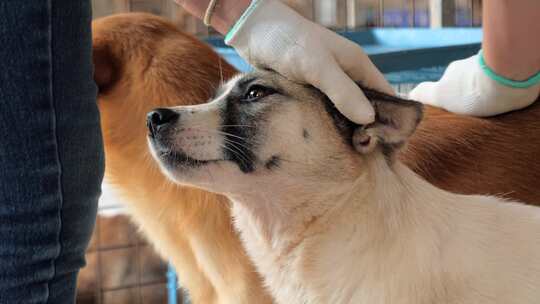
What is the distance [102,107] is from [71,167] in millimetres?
412

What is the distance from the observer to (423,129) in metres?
1.24

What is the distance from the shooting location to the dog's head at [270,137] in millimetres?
833

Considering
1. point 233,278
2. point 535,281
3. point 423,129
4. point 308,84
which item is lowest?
Result: point 233,278

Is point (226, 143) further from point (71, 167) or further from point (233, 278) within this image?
point (233, 278)

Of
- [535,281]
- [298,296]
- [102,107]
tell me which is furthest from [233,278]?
[535,281]

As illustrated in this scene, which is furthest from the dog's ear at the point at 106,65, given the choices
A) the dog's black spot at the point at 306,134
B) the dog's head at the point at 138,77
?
the dog's black spot at the point at 306,134

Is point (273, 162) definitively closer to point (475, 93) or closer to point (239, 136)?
point (239, 136)

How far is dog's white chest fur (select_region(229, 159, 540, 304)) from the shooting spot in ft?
2.73

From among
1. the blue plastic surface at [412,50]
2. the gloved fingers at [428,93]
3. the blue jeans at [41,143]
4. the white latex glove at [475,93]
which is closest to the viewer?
the blue jeans at [41,143]

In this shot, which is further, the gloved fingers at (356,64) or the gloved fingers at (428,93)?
the gloved fingers at (428,93)

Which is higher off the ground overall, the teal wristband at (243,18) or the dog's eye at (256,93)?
the teal wristband at (243,18)

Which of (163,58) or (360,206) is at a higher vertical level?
(163,58)

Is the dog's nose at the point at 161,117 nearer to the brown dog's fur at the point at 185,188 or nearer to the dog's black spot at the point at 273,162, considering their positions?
the dog's black spot at the point at 273,162

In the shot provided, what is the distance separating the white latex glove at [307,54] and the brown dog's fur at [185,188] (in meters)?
0.26
